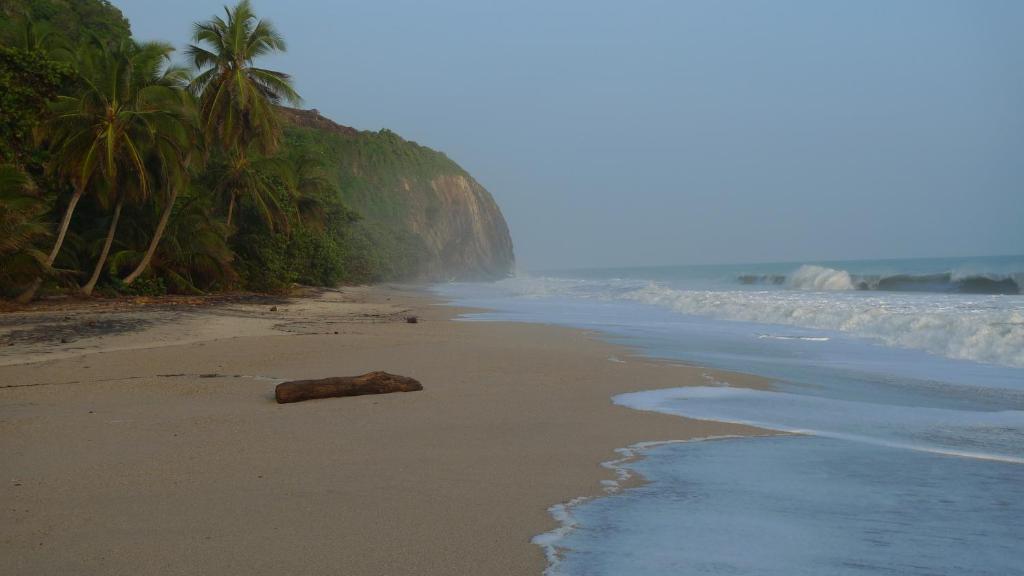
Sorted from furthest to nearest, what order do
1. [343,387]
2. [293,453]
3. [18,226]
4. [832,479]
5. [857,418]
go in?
[18,226], [343,387], [857,418], [293,453], [832,479]

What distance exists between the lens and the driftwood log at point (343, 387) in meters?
6.79

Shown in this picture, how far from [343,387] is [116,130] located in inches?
498

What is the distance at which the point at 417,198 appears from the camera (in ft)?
241

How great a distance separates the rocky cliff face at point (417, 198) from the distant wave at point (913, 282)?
24233 millimetres

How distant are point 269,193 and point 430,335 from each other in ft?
44.7

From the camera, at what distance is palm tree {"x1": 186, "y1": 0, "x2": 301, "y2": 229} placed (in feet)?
74.5

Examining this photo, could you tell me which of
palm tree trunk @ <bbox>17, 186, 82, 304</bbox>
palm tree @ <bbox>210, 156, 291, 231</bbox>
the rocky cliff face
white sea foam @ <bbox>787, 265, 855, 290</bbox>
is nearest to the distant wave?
white sea foam @ <bbox>787, 265, 855, 290</bbox>

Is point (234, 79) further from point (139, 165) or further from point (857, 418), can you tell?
point (857, 418)

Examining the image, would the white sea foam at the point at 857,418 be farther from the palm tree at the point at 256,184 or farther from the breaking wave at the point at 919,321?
the palm tree at the point at 256,184

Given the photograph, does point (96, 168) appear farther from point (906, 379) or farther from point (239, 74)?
point (906, 379)

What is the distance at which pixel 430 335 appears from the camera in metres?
13.4

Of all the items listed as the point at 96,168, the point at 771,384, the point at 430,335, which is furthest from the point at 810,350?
the point at 96,168

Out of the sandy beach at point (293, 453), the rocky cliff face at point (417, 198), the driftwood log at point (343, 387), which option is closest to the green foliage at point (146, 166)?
the sandy beach at point (293, 453)

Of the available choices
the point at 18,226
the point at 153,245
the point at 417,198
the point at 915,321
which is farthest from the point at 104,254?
the point at 417,198
